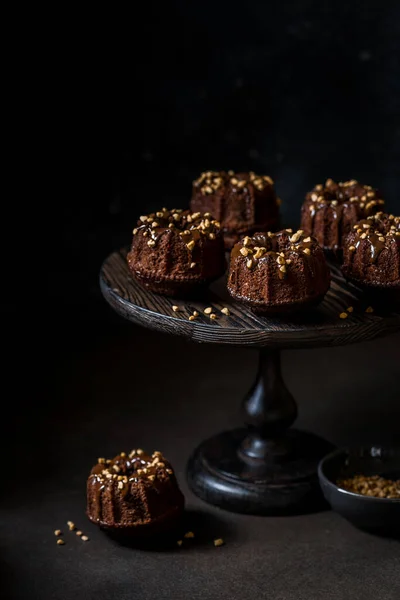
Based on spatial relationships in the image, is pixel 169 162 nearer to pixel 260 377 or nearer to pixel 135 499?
pixel 260 377

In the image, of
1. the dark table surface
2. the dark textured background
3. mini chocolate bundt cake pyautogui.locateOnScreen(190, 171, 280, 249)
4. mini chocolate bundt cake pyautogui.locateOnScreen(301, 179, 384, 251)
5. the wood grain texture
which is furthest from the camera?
the dark textured background

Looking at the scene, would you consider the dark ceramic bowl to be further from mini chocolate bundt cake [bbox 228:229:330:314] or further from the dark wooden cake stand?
mini chocolate bundt cake [bbox 228:229:330:314]

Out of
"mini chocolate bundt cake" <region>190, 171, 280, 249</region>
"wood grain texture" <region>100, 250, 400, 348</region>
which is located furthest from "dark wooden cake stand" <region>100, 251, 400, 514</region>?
"mini chocolate bundt cake" <region>190, 171, 280, 249</region>

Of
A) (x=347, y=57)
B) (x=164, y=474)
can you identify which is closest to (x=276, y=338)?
(x=164, y=474)

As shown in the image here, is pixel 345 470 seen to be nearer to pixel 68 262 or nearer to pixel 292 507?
pixel 292 507

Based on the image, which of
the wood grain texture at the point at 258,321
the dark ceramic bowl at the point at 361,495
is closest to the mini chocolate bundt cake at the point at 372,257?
the wood grain texture at the point at 258,321

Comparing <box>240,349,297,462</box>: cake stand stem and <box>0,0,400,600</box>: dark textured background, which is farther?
<box>0,0,400,600</box>: dark textured background
